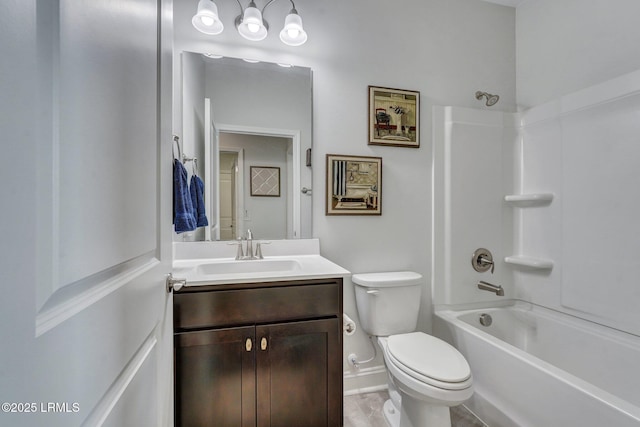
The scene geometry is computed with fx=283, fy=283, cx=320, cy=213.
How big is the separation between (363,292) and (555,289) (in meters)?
1.30

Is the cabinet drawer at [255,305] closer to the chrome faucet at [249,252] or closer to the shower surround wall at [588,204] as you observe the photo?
the chrome faucet at [249,252]

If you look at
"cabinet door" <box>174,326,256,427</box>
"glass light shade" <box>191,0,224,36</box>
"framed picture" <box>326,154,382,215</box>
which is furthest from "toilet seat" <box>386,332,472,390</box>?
"glass light shade" <box>191,0,224,36</box>

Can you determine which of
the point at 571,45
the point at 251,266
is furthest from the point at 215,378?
the point at 571,45

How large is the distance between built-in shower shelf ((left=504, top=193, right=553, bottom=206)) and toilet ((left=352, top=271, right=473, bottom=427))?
0.97 m

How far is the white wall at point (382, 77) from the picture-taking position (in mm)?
1820

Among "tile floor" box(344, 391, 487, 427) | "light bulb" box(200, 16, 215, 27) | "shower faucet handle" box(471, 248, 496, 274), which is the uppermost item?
"light bulb" box(200, 16, 215, 27)

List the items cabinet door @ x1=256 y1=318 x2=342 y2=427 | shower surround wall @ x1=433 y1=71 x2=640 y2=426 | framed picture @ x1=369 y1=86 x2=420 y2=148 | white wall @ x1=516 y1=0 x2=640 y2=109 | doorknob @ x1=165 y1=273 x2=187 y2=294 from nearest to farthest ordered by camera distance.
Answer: doorknob @ x1=165 y1=273 x2=187 y2=294 → cabinet door @ x1=256 y1=318 x2=342 y2=427 → shower surround wall @ x1=433 y1=71 x2=640 y2=426 → white wall @ x1=516 y1=0 x2=640 y2=109 → framed picture @ x1=369 y1=86 x2=420 y2=148

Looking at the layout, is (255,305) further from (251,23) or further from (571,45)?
(571,45)

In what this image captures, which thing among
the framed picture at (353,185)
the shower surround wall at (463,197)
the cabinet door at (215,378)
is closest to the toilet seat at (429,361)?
the shower surround wall at (463,197)

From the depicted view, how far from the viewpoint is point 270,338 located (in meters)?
1.27

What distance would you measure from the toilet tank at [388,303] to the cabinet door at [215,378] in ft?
2.45

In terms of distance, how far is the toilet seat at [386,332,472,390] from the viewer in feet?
3.97

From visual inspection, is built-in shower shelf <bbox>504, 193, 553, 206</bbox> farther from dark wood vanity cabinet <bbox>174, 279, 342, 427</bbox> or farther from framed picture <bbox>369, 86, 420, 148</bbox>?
dark wood vanity cabinet <bbox>174, 279, 342, 427</bbox>

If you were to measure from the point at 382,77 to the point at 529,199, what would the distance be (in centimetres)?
133
